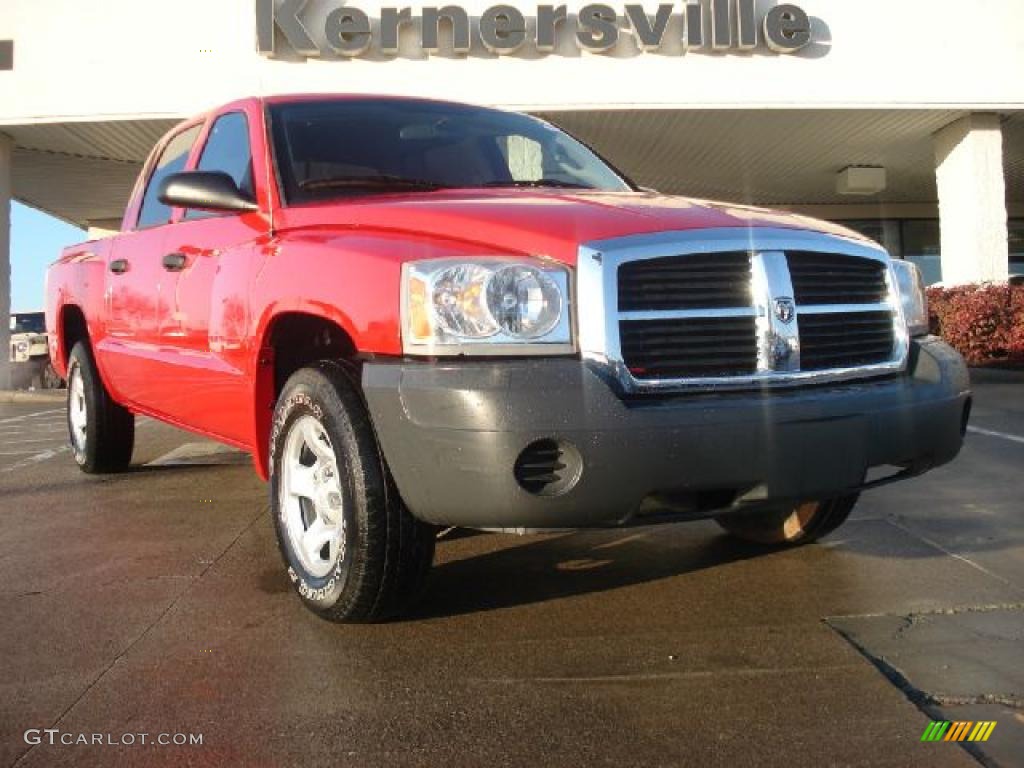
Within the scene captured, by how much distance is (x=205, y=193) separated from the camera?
149 inches

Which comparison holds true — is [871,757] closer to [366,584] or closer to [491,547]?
[366,584]

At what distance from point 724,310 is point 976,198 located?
1591 cm

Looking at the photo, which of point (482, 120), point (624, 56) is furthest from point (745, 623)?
point (624, 56)

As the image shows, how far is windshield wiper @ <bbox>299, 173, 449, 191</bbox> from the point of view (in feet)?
12.6

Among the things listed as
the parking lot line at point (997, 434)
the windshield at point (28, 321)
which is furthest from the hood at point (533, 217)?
the windshield at point (28, 321)

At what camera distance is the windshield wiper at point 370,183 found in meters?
3.85

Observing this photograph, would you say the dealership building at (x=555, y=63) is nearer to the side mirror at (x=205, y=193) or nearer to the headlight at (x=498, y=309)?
the side mirror at (x=205, y=193)

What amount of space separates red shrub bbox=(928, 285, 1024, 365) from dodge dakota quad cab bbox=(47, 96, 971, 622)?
38.1ft

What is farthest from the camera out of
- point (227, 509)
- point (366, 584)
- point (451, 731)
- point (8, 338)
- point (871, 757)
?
point (8, 338)

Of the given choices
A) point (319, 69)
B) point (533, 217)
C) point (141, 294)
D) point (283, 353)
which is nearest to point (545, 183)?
point (533, 217)

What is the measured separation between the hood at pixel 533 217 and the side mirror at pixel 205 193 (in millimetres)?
262

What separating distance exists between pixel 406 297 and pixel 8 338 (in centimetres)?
1558

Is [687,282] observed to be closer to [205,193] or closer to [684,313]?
[684,313]

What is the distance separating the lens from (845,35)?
50.5ft
